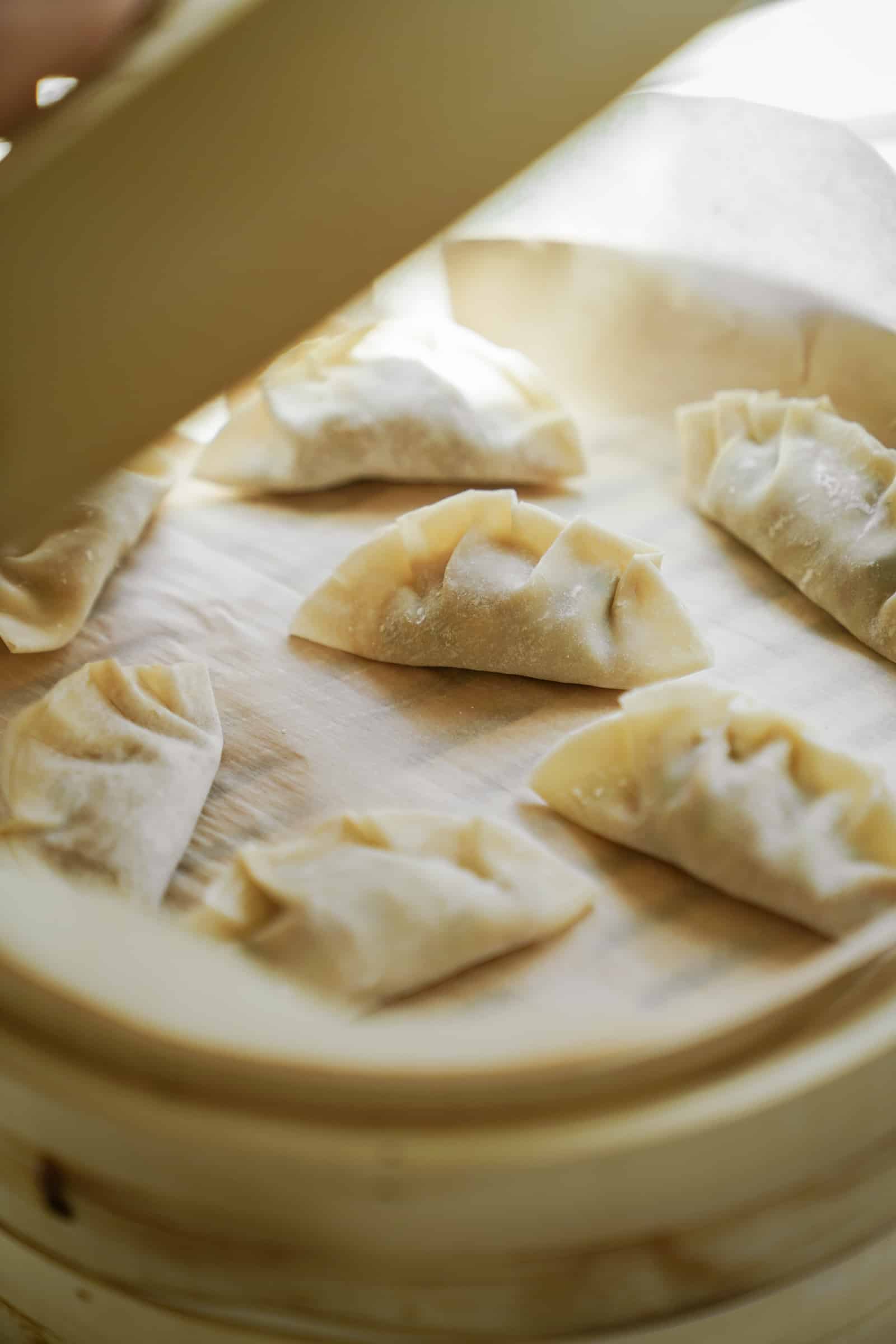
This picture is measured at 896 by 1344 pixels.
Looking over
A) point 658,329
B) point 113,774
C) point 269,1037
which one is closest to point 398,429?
point 658,329

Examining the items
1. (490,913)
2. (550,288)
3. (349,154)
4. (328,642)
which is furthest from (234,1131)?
(550,288)

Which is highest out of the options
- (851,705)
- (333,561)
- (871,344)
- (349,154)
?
(349,154)

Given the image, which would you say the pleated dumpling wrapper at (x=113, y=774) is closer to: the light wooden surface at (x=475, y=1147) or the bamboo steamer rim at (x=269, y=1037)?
the light wooden surface at (x=475, y=1147)

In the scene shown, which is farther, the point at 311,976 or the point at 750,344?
the point at 750,344

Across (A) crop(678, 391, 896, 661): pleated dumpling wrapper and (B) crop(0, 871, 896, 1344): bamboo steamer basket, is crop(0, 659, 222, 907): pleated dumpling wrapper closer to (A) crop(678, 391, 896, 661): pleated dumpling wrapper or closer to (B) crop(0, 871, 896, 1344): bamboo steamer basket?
(B) crop(0, 871, 896, 1344): bamboo steamer basket

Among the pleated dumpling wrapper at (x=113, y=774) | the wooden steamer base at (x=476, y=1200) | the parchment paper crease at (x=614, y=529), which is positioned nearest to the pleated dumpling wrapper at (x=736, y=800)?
the parchment paper crease at (x=614, y=529)

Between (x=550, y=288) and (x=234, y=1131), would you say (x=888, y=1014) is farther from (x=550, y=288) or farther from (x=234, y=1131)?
(x=550, y=288)

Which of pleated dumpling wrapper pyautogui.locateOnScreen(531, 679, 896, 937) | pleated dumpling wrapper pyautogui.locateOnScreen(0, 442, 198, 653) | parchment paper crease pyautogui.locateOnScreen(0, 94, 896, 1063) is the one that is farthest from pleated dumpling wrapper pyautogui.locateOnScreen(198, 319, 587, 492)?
pleated dumpling wrapper pyautogui.locateOnScreen(531, 679, 896, 937)
